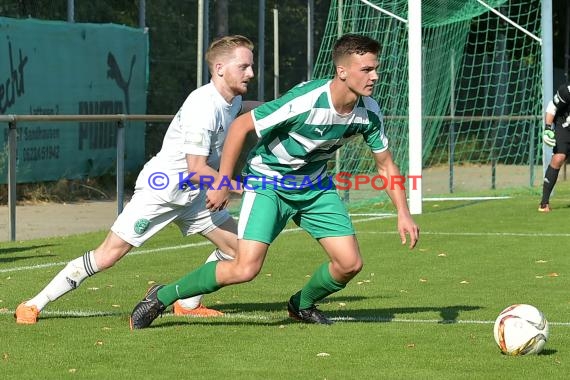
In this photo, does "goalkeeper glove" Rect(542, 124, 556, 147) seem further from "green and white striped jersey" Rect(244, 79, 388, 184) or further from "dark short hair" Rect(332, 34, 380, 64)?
"dark short hair" Rect(332, 34, 380, 64)

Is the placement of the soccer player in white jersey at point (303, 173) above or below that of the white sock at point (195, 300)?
above

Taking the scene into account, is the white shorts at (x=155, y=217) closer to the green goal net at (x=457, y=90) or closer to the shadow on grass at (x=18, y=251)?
the shadow on grass at (x=18, y=251)

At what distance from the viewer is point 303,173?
27.7 ft

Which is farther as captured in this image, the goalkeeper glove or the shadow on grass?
the goalkeeper glove

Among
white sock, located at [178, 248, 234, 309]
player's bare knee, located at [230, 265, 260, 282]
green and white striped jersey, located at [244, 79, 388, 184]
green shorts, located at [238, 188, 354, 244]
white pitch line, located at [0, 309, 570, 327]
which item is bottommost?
white pitch line, located at [0, 309, 570, 327]

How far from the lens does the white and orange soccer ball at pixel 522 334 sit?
755cm

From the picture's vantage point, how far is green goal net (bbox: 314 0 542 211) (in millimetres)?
19891

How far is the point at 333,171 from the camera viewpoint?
19906mm

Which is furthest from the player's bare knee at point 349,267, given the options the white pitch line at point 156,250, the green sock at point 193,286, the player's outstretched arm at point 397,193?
the white pitch line at point 156,250

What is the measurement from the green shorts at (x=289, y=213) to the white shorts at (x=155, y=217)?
1.53ft

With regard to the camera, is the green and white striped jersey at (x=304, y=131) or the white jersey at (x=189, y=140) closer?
the green and white striped jersey at (x=304, y=131)

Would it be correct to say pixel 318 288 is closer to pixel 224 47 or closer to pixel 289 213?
pixel 289 213

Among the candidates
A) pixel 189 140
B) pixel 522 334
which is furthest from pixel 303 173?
pixel 522 334

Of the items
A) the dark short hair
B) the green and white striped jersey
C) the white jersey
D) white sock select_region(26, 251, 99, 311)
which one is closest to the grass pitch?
white sock select_region(26, 251, 99, 311)
